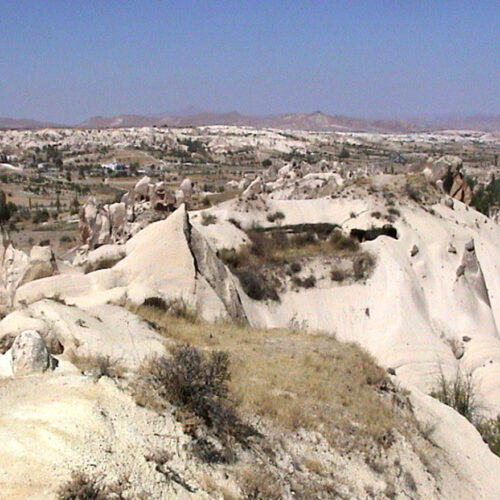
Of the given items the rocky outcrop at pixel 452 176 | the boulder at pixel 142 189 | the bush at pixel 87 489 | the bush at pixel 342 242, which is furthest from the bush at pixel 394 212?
the bush at pixel 87 489

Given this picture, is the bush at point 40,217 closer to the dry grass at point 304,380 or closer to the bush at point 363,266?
the bush at point 363,266

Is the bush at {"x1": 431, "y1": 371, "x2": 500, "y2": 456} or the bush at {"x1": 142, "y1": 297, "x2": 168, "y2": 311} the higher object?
the bush at {"x1": 142, "y1": 297, "x2": 168, "y2": 311}

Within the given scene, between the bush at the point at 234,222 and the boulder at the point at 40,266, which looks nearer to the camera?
the boulder at the point at 40,266

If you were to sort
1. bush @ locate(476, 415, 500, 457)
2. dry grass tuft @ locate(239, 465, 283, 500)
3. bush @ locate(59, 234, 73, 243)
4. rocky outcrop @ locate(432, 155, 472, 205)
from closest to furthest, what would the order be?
dry grass tuft @ locate(239, 465, 283, 500) → bush @ locate(476, 415, 500, 457) → rocky outcrop @ locate(432, 155, 472, 205) → bush @ locate(59, 234, 73, 243)

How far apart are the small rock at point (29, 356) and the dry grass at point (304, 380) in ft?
6.29

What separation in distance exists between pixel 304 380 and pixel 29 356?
3291mm

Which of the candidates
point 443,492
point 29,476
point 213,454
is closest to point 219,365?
point 213,454

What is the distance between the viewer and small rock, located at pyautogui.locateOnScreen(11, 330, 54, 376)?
538cm

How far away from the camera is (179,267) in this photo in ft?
38.2

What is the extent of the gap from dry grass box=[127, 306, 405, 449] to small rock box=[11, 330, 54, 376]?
1.92 meters

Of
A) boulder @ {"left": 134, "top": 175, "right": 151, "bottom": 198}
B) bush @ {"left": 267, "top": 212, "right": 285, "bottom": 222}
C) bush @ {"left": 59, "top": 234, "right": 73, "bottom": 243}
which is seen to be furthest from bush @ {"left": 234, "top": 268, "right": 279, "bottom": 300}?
bush @ {"left": 59, "top": 234, "right": 73, "bottom": 243}

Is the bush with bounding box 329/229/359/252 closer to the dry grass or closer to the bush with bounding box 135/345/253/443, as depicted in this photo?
the dry grass

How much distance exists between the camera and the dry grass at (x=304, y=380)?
20.7ft

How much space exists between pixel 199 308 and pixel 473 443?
4871 mm
